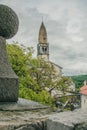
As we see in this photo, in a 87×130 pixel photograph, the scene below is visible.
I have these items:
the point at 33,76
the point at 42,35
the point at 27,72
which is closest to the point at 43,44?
the point at 42,35

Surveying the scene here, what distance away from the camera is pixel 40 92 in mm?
28234

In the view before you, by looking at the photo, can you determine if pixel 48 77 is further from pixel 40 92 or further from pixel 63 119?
pixel 63 119

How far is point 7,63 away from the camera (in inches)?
215

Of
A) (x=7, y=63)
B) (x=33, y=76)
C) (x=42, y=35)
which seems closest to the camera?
(x=7, y=63)

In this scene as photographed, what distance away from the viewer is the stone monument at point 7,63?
5073 mm

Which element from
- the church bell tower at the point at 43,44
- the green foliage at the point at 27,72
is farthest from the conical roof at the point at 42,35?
the green foliage at the point at 27,72

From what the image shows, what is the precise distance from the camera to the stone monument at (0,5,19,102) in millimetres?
5073

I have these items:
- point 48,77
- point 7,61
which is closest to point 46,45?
point 48,77

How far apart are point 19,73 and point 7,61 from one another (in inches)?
819

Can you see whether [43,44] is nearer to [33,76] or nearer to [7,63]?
[33,76]

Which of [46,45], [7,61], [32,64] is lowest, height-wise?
[7,61]

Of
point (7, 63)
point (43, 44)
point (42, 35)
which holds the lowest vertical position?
point (7, 63)

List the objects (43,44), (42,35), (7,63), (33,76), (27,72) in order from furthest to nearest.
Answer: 1. (42,35)
2. (43,44)
3. (33,76)
4. (27,72)
5. (7,63)

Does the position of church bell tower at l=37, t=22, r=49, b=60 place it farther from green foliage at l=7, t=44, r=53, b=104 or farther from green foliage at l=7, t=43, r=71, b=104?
green foliage at l=7, t=44, r=53, b=104
